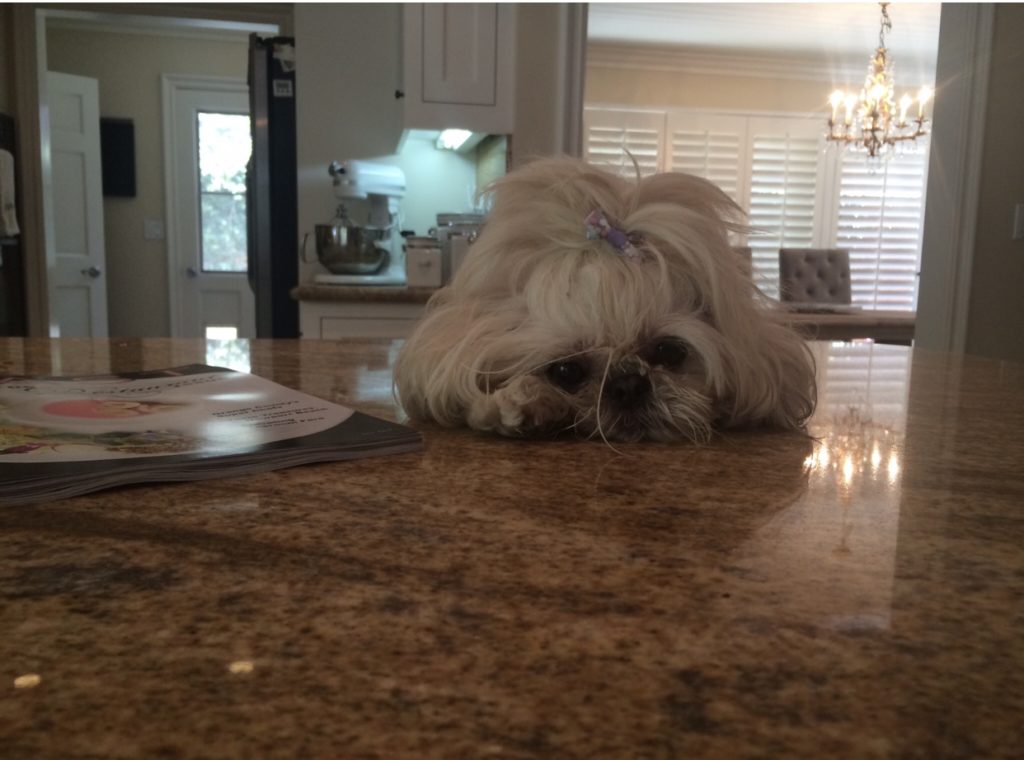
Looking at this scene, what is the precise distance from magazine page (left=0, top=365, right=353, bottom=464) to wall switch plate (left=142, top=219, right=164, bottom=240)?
5.38 meters

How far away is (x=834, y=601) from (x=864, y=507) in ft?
0.57

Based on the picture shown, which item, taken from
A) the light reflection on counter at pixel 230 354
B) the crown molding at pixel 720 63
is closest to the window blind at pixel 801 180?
the crown molding at pixel 720 63

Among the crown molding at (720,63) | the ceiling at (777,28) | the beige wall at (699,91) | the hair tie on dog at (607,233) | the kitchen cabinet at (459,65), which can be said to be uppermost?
the ceiling at (777,28)

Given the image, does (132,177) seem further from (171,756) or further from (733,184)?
(171,756)

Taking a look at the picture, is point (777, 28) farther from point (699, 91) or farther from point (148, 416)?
point (148, 416)

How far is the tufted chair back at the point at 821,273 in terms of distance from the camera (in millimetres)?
5508

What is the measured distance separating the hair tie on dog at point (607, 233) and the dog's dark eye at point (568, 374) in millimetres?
112

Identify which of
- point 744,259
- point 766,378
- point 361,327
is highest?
point 744,259

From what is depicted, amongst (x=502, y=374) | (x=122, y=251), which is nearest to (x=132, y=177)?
(x=122, y=251)

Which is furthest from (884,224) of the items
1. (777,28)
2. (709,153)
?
(777,28)

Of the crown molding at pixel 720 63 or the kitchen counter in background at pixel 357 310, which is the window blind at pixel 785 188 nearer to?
the crown molding at pixel 720 63

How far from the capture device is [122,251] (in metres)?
5.74

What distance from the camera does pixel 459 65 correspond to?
115 inches

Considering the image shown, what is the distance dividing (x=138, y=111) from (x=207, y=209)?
0.77 meters
